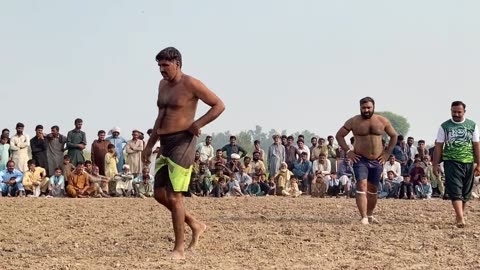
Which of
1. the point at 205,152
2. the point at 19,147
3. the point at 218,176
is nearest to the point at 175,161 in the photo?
the point at 218,176

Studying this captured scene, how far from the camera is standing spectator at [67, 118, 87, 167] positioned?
56.7 ft

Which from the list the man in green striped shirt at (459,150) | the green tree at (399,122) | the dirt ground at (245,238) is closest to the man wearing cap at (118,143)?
the dirt ground at (245,238)

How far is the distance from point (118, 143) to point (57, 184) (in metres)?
1.72

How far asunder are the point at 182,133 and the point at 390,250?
2.31 metres

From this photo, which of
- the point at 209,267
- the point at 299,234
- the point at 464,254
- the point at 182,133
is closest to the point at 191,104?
the point at 182,133

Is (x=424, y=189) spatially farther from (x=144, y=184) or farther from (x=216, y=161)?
(x=144, y=184)

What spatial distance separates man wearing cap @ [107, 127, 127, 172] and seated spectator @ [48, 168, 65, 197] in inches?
52.0

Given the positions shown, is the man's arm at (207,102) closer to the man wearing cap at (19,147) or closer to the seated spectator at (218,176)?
the seated spectator at (218,176)

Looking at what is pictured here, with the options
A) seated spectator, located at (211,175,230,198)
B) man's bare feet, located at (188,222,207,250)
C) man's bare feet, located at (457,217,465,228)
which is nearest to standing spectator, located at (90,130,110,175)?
seated spectator, located at (211,175,230,198)

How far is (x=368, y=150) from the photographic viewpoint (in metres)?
10.6

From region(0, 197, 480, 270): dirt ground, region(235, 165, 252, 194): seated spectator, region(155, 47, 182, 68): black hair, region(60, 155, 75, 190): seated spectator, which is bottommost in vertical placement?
region(0, 197, 480, 270): dirt ground

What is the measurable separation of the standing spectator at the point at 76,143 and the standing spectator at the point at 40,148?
0.52 metres

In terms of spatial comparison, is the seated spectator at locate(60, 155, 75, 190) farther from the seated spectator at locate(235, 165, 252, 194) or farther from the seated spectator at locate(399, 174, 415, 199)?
the seated spectator at locate(399, 174, 415, 199)

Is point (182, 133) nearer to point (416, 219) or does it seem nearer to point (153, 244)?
point (153, 244)
